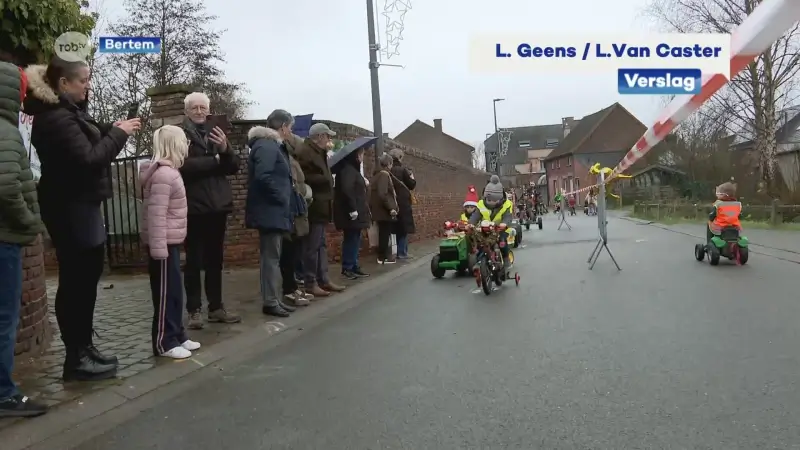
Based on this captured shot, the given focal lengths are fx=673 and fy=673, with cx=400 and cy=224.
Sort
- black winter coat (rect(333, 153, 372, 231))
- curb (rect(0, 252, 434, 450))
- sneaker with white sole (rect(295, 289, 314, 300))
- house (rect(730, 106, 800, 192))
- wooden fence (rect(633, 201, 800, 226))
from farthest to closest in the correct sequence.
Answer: house (rect(730, 106, 800, 192)) < wooden fence (rect(633, 201, 800, 226)) < black winter coat (rect(333, 153, 372, 231)) < sneaker with white sole (rect(295, 289, 314, 300)) < curb (rect(0, 252, 434, 450))

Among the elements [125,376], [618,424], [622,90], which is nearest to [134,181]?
[125,376]

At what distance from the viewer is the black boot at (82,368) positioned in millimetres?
4617

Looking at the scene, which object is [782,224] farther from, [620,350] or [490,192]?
Result: [620,350]

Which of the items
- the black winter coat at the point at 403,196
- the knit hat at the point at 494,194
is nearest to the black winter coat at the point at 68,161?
the knit hat at the point at 494,194

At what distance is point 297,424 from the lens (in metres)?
3.88

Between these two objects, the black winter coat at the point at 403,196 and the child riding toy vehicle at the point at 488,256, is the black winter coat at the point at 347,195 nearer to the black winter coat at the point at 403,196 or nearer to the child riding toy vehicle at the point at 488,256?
the child riding toy vehicle at the point at 488,256

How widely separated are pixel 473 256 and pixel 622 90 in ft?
14.7

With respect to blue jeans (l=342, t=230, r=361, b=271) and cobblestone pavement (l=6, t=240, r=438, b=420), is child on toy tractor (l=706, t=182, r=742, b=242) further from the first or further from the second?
cobblestone pavement (l=6, t=240, r=438, b=420)

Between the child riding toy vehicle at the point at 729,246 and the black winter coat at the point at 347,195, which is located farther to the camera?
the child riding toy vehicle at the point at 729,246

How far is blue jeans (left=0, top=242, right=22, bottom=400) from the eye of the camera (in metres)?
3.79

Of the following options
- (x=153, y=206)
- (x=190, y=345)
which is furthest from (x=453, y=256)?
(x=153, y=206)

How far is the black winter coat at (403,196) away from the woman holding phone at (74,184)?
27.7ft

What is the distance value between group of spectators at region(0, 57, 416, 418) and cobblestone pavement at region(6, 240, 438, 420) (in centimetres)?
15

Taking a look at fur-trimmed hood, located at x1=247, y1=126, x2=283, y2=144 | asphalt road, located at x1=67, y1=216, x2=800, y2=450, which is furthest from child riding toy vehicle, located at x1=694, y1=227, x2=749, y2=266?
fur-trimmed hood, located at x1=247, y1=126, x2=283, y2=144
